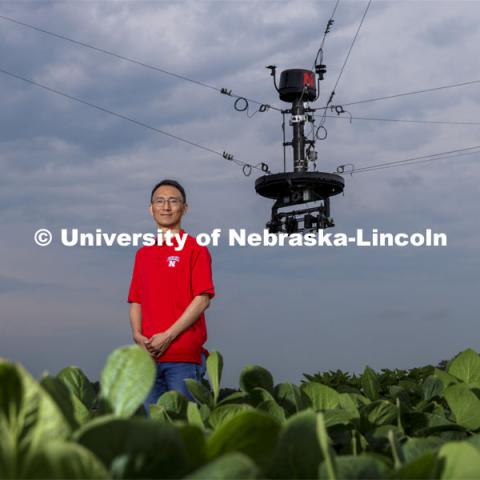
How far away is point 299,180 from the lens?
73.0 feet

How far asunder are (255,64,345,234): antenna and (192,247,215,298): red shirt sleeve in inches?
720

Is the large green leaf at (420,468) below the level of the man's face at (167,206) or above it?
below

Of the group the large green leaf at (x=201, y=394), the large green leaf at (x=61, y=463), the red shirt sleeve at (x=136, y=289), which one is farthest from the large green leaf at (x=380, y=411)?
the red shirt sleeve at (x=136, y=289)

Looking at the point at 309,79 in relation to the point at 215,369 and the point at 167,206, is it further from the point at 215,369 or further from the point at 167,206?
the point at 215,369

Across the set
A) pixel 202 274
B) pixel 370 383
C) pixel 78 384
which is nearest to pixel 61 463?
pixel 78 384

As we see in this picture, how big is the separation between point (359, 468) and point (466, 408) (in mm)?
830

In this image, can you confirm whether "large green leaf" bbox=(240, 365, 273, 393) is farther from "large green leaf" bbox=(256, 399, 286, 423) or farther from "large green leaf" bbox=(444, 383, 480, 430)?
"large green leaf" bbox=(444, 383, 480, 430)

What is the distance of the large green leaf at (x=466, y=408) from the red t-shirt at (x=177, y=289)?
103 inches

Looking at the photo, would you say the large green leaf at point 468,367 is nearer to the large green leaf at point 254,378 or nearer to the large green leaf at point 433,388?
the large green leaf at point 433,388

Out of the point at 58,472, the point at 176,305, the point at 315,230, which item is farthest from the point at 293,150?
the point at 58,472

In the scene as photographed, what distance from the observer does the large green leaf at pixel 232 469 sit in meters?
0.54

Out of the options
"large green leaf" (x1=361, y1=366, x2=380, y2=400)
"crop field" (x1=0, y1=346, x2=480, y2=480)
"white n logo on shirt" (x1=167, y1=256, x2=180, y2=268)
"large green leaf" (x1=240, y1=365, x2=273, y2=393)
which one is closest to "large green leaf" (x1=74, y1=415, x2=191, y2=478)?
"crop field" (x1=0, y1=346, x2=480, y2=480)

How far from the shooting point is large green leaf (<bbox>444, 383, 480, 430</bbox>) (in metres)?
1.46

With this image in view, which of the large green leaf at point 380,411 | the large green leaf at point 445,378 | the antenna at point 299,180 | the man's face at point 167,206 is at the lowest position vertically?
the large green leaf at point 380,411
